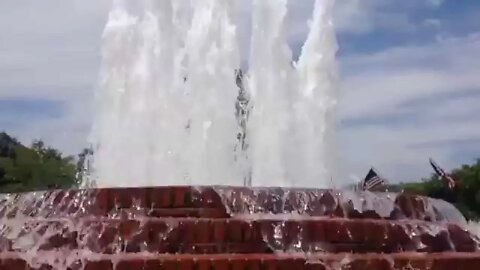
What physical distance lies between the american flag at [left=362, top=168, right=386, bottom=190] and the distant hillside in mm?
27103

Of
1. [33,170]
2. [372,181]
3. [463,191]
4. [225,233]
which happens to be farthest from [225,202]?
[463,191]

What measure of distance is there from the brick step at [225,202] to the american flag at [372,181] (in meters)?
8.34

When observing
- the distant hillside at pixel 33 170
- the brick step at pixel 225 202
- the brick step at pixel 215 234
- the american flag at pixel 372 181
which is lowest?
the brick step at pixel 215 234

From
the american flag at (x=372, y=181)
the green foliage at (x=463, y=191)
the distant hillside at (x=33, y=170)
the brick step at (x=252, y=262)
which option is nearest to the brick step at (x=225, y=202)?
the brick step at (x=252, y=262)

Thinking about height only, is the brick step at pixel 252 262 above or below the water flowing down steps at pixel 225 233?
below

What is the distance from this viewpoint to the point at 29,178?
154ft

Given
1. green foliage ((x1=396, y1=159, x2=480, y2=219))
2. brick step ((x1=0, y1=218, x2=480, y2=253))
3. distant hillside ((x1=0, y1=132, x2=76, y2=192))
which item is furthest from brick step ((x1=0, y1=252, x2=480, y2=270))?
green foliage ((x1=396, y1=159, x2=480, y2=219))

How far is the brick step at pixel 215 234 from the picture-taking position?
9.14 meters

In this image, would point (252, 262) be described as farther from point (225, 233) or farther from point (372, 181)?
point (372, 181)

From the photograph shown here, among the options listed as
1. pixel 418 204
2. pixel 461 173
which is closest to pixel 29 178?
pixel 461 173

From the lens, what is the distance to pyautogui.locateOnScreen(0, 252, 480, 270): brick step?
8.57 m

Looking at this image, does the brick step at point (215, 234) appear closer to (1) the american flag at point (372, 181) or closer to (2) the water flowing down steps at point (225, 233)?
(2) the water flowing down steps at point (225, 233)

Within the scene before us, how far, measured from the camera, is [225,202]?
9742 mm

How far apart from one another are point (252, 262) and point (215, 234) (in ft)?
2.20
